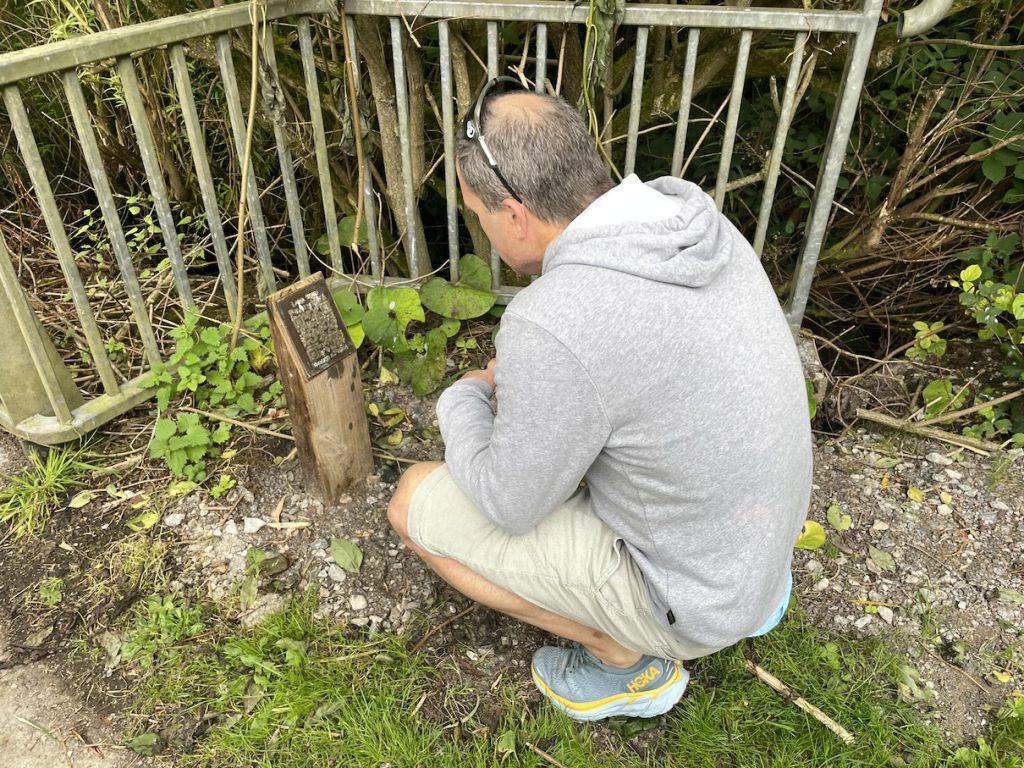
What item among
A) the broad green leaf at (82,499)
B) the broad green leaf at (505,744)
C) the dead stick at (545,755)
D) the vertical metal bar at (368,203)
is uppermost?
the vertical metal bar at (368,203)

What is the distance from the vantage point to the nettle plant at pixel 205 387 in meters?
2.77

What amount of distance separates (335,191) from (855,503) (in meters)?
2.57

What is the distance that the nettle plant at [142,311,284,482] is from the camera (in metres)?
2.77

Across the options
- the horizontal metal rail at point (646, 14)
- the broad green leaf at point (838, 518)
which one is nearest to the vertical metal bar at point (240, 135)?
the horizontal metal rail at point (646, 14)

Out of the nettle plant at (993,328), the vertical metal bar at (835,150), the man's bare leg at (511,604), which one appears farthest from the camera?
the nettle plant at (993,328)

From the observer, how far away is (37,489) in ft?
9.03

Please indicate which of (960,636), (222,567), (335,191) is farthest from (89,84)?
(960,636)

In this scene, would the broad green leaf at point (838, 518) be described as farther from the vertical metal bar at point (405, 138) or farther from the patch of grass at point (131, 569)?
the patch of grass at point (131, 569)

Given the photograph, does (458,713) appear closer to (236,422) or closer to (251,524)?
(251,524)

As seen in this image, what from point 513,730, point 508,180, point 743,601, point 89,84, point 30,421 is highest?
point 508,180

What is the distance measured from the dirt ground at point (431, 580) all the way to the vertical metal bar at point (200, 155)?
651 mm

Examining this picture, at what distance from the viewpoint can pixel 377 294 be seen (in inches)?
119

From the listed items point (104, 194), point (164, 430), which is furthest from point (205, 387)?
point (104, 194)

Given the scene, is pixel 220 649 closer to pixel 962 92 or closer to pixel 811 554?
pixel 811 554
